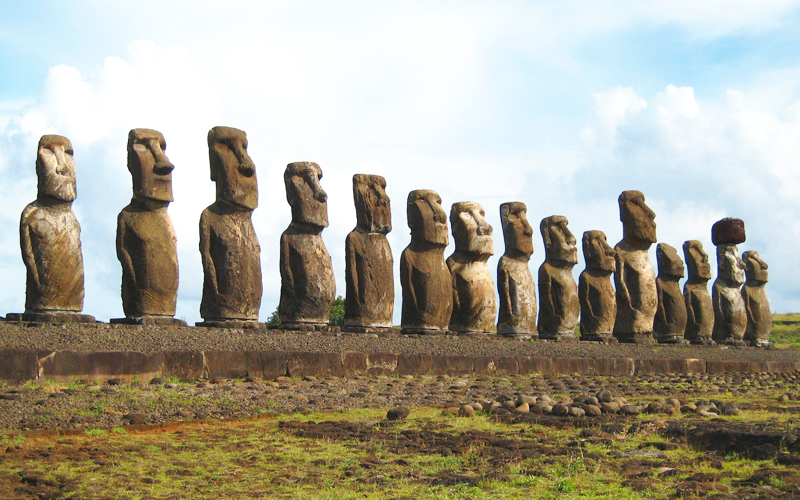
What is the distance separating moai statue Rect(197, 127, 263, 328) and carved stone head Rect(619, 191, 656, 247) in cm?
1052

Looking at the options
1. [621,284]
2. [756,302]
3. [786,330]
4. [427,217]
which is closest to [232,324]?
[427,217]

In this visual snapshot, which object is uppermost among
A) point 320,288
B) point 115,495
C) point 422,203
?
point 422,203

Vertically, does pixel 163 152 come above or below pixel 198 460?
above

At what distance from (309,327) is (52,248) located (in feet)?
11.7

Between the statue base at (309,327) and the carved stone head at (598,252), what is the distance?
785 centimetres

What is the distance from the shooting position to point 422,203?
15383 mm

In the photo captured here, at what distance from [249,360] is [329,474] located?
5.09 metres

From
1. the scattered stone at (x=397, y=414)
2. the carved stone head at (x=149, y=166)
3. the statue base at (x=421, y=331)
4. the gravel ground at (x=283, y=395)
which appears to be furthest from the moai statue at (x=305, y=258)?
the scattered stone at (x=397, y=414)

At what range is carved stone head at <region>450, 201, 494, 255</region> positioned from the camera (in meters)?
16.1

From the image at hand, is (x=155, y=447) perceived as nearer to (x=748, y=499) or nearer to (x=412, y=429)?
(x=412, y=429)

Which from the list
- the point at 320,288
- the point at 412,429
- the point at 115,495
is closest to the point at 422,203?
the point at 320,288

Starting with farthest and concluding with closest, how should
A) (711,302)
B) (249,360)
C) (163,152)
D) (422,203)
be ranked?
(711,302), (422,203), (163,152), (249,360)

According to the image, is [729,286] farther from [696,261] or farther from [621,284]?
[621,284]

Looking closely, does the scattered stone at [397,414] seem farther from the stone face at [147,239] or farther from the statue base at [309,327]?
the statue base at [309,327]
